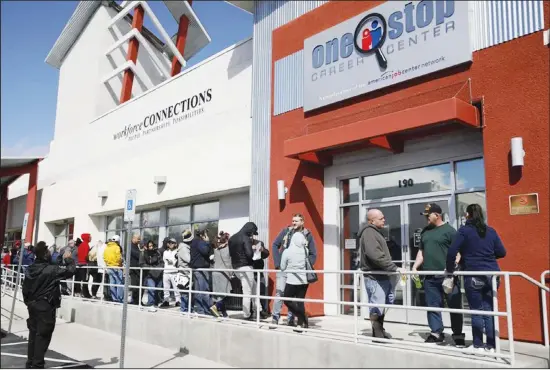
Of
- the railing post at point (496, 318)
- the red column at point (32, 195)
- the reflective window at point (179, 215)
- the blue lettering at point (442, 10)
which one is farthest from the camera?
the red column at point (32, 195)

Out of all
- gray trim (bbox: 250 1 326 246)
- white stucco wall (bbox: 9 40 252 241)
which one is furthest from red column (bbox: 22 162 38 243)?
gray trim (bbox: 250 1 326 246)

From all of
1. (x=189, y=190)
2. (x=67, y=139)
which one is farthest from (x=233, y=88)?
(x=67, y=139)

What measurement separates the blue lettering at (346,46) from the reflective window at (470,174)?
2.51 metres

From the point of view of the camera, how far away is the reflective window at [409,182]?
739 cm

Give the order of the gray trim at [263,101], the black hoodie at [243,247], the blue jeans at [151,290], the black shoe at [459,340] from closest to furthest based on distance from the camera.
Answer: the black shoe at [459,340] < the black hoodie at [243,247] < the gray trim at [263,101] < the blue jeans at [151,290]

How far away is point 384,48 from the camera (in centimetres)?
747

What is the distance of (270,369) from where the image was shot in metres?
6.18

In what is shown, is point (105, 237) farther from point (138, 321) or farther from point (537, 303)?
point (537, 303)

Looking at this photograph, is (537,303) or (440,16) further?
(440,16)

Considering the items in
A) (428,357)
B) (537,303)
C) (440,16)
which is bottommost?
(428,357)

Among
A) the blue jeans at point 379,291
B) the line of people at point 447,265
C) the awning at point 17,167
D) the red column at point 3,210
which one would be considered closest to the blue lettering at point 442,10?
the line of people at point 447,265

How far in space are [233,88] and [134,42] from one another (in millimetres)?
8552

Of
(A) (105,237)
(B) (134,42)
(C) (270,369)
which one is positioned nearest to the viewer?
(C) (270,369)

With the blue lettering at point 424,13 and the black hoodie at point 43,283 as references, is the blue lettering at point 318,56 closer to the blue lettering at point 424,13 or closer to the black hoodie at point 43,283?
the blue lettering at point 424,13
